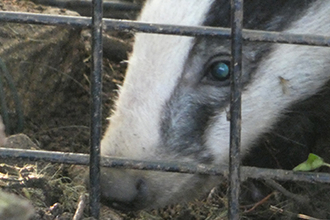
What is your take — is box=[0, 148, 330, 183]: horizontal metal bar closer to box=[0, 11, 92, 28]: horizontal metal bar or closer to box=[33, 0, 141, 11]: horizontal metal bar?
box=[0, 11, 92, 28]: horizontal metal bar

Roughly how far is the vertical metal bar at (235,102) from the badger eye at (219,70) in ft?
1.81

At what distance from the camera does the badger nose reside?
1.94 meters

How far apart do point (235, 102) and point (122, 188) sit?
52cm

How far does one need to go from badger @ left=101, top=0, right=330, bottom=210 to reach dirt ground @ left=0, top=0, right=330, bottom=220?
0.74ft

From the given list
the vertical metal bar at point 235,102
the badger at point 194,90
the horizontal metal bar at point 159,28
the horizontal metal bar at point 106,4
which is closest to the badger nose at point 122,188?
the badger at point 194,90

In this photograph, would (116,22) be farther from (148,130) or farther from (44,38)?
(44,38)

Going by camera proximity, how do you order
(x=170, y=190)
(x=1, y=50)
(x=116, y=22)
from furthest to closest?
(x=1, y=50), (x=170, y=190), (x=116, y=22)

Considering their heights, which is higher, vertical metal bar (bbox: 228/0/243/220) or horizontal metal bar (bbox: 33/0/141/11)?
horizontal metal bar (bbox: 33/0/141/11)

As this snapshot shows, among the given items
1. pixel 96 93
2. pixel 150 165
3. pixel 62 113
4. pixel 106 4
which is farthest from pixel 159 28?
pixel 106 4

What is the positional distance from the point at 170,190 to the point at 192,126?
0.73 feet

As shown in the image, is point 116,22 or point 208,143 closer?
point 116,22

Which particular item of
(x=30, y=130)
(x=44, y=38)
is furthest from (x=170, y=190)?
(x=44, y=38)

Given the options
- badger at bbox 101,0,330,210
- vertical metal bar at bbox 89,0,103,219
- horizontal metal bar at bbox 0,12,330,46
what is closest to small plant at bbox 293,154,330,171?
horizontal metal bar at bbox 0,12,330,46

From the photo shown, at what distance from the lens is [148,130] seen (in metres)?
2.04
